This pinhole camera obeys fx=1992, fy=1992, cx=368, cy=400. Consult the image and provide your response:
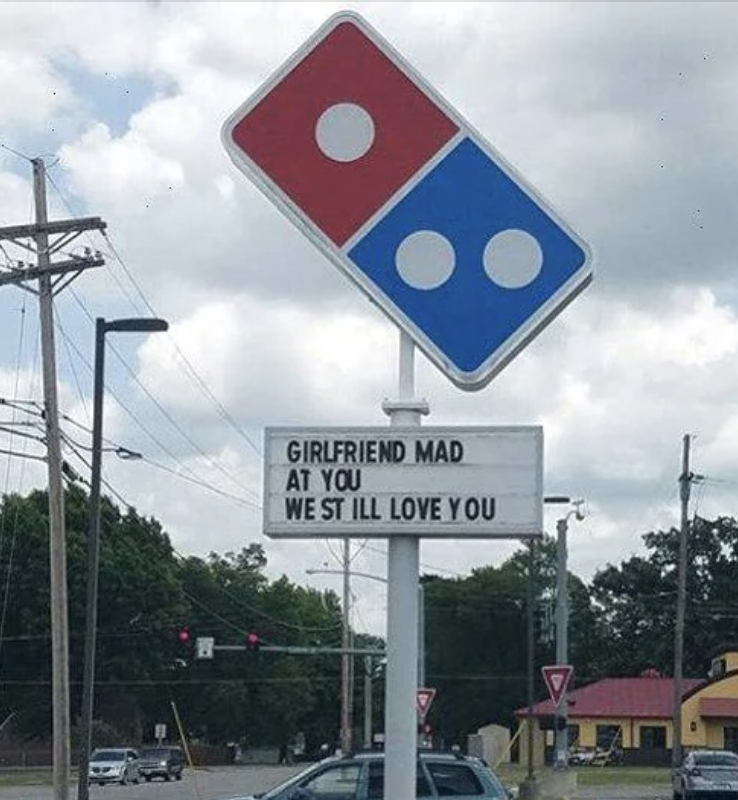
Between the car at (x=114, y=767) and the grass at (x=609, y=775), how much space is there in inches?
591

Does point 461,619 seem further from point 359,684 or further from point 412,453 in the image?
point 412,453

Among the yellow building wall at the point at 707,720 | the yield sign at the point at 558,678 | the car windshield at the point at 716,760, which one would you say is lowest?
the yellow building wall at the point at 707,720

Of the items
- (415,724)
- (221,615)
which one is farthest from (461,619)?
(415,724)

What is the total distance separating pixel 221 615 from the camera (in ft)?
351

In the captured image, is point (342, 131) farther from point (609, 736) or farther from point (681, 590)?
point (609, 736)

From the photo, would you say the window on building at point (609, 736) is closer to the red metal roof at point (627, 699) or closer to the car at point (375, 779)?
the red metal roof at point (627, 699)

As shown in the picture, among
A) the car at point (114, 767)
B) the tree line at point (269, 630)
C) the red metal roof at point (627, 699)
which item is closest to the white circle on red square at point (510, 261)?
the tree line at point (269, 630)

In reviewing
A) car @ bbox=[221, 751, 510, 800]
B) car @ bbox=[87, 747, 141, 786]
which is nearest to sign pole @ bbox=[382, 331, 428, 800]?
car @ bbox=[221, 751, 510, 800]

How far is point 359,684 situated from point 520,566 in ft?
39.6

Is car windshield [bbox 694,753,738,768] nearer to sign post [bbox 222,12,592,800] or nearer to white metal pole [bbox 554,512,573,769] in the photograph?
white metal pole [bbox 554,512,573,769]

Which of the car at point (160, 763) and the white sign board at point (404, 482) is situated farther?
the car at point (160, 763)

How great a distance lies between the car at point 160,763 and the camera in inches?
3307

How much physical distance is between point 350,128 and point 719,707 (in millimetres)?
90169

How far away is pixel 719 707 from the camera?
92.2m
